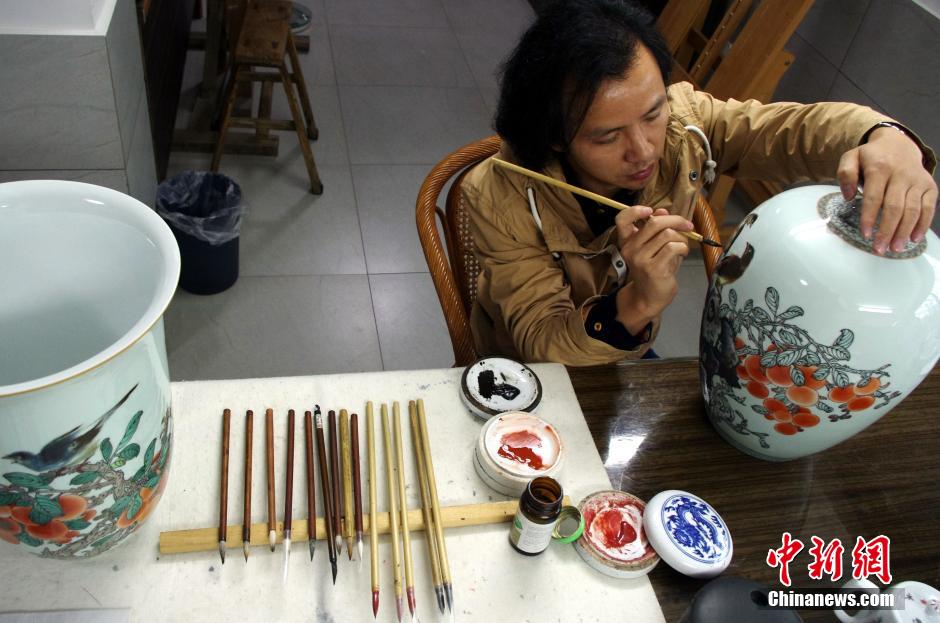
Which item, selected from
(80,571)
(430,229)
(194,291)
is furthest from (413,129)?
(80,571)

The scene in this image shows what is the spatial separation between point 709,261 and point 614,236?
291 mm

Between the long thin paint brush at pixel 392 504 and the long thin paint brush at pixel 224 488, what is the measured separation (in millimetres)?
184

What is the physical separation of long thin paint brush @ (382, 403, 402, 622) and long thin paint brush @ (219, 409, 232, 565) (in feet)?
0.60

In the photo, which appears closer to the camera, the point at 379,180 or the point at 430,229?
the point at 430,229

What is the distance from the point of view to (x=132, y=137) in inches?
76.7

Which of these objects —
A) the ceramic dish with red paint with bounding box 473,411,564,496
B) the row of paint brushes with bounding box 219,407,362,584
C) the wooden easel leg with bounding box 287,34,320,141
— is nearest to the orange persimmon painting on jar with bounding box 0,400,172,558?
the row of paint brushes with bounding box 219,407,362,584

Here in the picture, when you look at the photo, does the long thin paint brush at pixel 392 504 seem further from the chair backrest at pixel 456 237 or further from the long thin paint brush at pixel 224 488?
the chair backrest at pixel 456 237

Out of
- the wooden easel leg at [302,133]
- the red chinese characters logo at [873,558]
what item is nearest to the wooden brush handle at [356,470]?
the red chinese characters logo at [873,558]

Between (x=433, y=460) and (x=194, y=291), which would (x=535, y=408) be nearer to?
(x=433, y=460)

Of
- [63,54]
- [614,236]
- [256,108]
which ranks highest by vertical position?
[614,236]

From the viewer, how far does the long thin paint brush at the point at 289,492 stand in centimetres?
81

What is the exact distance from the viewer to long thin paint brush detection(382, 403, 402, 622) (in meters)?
0.79

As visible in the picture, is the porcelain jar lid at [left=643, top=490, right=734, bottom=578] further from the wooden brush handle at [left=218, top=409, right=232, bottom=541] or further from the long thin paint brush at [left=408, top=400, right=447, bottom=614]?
the wooden brush handle at [left=218, top=409, right=232, bottom=541]

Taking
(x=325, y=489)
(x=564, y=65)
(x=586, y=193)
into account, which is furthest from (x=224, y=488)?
(x=564, y=65)
